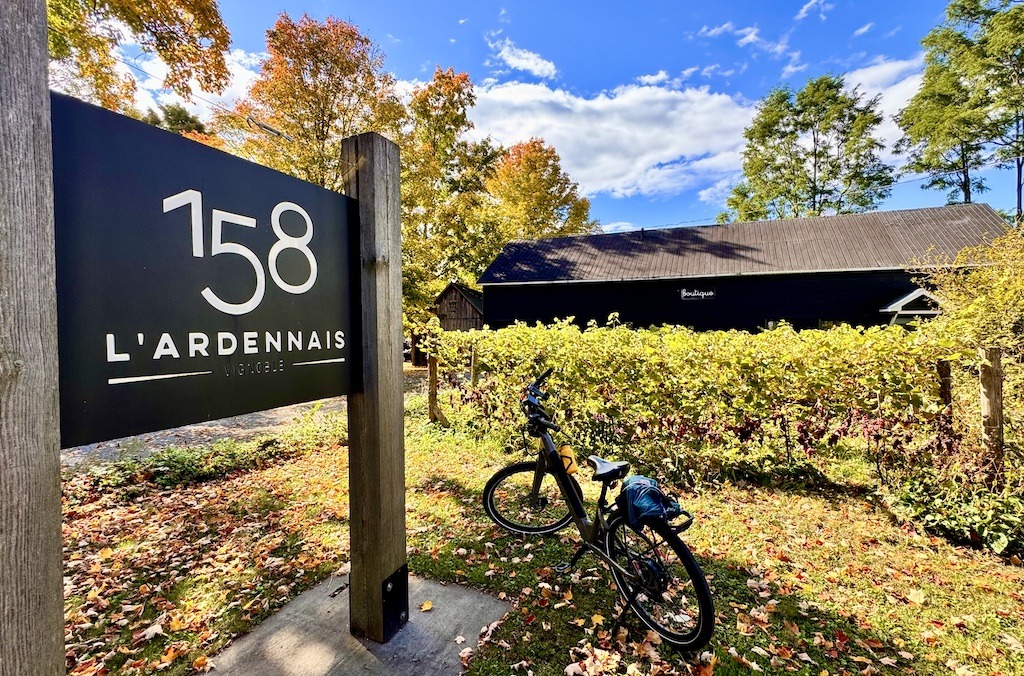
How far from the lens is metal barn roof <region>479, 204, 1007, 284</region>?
14.2 meters

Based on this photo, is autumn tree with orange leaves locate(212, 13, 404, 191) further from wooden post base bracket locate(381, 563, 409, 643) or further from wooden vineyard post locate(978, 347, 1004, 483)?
wooden vineyard post locate(978, 347, 1004, 483)

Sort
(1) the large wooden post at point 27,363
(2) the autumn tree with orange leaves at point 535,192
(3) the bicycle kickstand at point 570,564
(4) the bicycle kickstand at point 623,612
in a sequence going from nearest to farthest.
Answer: (1) the large wooden post at point 27,363 < (4) the bicycle kickstand at point 623,612 < (3) the bicycle kickstand at point 570,564 < (2) the autumn tree with orange leaves at point 535,192

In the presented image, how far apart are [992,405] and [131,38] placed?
9.81 metres

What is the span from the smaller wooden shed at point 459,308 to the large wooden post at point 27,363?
61.1 ft

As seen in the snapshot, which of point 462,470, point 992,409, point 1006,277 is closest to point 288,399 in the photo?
point 462,470

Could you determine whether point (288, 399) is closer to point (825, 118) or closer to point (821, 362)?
point (821, 362)

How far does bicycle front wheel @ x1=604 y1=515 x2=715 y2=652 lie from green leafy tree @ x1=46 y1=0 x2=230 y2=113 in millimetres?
7561

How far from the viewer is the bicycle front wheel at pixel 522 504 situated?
11.0 feet

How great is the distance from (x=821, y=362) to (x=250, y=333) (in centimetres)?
401

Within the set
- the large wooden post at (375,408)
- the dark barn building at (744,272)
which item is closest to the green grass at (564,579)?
the large wooden post at (375,408)

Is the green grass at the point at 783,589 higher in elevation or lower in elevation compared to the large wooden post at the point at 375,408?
lower

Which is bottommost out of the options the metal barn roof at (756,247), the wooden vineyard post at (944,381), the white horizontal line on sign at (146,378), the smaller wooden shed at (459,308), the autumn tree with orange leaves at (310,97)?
the wooden vineyard post at (944,381)

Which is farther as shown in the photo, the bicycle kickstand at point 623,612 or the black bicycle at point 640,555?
the bicycle kickstand at point 623,612

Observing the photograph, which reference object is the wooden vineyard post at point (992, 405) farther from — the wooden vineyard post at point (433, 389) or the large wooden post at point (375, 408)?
the wooden vineyard post at point (433, 389)
